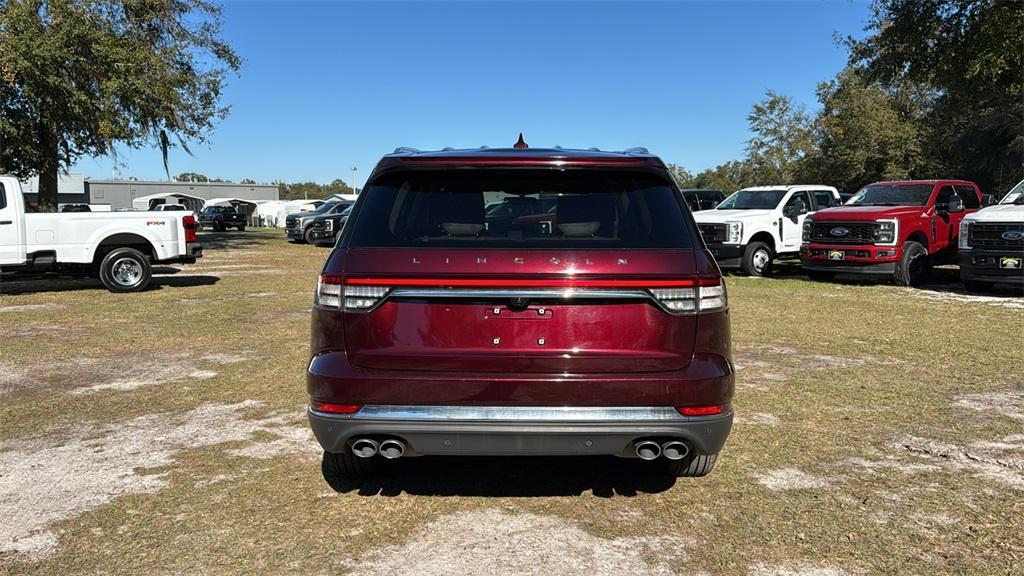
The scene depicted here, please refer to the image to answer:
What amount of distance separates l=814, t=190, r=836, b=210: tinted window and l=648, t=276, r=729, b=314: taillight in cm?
1480

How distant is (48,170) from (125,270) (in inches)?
489

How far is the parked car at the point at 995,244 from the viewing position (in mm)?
11281

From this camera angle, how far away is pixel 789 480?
406cm

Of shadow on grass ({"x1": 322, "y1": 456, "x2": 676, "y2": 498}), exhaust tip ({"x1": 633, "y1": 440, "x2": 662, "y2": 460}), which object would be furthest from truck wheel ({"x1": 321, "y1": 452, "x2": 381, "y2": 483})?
exhaust tip ({"x1": 633, "y1": 440, "x2": 662, "y2": 460})

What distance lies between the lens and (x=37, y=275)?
1263 centimetres

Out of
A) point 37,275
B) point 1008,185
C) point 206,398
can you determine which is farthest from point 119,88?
point 1008,185

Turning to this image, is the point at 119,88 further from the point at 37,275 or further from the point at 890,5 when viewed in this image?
the point at 890,5

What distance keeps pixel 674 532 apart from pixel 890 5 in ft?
62.5

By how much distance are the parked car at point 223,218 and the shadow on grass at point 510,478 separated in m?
48.7

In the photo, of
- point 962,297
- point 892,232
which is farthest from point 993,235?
point 892,232

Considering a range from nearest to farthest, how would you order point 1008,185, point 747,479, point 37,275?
point 747,479, point 37,275, point 1008,185

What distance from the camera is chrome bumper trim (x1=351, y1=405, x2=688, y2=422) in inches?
126

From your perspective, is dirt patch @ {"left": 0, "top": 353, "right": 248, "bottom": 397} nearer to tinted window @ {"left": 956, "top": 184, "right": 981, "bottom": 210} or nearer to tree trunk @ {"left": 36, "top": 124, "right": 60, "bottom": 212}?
tinted window @ {"left": 956, "top": 184, "right": 981, "bottom": 210}

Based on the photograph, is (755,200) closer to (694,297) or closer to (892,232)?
(892,232)
